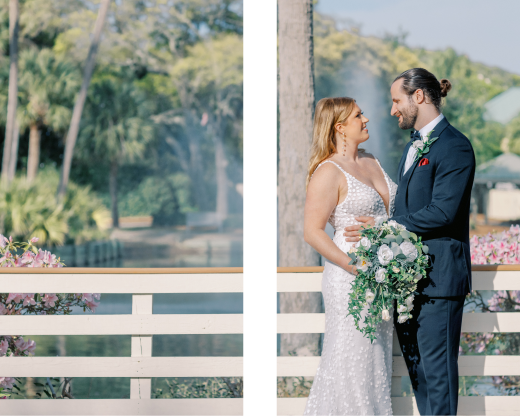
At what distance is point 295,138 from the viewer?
5.44 metres

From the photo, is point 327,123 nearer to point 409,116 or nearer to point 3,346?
point 409,116

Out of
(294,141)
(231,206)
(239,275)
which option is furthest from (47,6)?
(239,275)

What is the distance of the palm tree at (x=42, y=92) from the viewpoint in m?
19.2

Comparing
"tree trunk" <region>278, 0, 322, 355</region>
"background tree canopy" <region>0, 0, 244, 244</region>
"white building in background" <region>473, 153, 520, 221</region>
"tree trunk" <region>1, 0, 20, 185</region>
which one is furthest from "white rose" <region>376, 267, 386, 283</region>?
"white building in background" <region>473, 153, 520, 221</region>

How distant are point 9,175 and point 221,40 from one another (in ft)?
38.5

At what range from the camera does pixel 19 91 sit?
781 inches

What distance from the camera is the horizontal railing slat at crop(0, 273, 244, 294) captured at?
3277mm

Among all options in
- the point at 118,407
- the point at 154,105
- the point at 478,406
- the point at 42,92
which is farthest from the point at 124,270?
the point at 154,105

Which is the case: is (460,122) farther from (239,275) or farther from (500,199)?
(239,275)

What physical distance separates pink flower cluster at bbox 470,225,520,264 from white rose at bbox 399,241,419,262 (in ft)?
6.77

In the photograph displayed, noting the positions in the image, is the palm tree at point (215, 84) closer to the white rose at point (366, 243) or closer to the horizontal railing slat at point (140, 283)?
the horizontal railing slat at point (140, 283)

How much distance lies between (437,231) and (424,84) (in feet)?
2.34

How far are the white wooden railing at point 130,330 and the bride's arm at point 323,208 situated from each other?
69cm

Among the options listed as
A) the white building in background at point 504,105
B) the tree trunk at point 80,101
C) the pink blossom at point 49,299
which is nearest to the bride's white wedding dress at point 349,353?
the pink blossom at point 49,299
